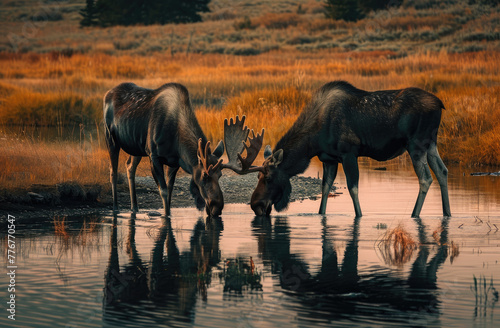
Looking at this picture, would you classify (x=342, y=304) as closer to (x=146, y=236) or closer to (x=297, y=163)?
(x=146, y=236)

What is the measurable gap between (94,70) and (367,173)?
27153 mm

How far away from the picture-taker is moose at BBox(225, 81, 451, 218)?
14297 mm

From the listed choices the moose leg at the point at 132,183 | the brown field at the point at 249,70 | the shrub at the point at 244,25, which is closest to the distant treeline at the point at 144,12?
the brown field at the point at 249,70

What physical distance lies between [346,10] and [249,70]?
33.1 m

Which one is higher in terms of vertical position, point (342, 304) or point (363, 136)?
point (363, 136)

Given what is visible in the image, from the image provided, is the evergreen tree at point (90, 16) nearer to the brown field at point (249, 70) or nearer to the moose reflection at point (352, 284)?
the brown field at point (249, 70)

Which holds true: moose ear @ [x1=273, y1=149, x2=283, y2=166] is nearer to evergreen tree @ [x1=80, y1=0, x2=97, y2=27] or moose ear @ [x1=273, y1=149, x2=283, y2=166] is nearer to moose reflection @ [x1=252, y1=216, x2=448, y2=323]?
moose reflection @ [x1=252, y1=216, x2=448, y2=323]

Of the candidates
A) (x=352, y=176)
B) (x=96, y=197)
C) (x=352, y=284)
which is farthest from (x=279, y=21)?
(x=352, y=284)

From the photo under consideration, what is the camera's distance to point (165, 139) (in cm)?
1423

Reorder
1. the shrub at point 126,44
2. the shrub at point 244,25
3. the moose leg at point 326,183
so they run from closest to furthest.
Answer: the moose leg at point 326,183, the shrub at point 126,44, the shrub at point 244,25

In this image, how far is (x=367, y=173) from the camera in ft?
68.8

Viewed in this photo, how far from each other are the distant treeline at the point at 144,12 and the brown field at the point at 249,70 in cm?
244

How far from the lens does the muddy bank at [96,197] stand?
47.8ft

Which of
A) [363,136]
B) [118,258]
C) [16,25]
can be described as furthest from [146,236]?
[16,25]
